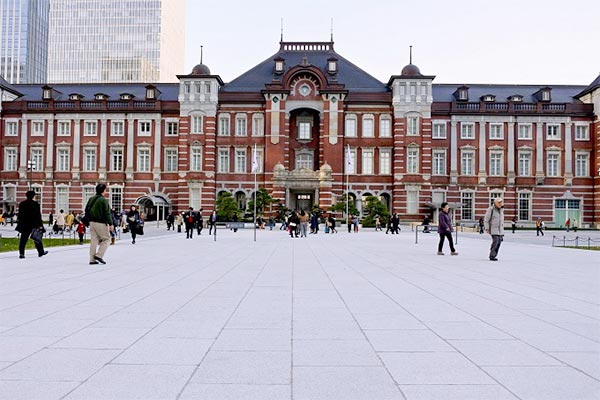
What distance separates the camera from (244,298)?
7781 millimetres

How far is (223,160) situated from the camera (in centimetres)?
5106

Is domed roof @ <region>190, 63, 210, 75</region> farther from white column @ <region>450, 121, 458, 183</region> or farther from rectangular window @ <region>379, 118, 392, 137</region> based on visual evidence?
white column @ <region>450, 121, 458, 183</region>

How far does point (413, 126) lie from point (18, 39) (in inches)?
3706

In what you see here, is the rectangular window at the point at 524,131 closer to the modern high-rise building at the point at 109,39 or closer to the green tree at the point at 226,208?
the green tree at the point at 226,208

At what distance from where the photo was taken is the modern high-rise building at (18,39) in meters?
110

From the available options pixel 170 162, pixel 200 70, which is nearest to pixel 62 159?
pixel 170 162

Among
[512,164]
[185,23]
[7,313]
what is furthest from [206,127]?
[185,23]

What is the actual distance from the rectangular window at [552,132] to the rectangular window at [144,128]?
3699 centimetres

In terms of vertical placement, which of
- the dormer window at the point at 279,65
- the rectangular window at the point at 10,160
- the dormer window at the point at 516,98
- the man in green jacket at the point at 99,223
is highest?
the dormer window at the point at 279,65

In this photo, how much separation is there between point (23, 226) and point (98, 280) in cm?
506

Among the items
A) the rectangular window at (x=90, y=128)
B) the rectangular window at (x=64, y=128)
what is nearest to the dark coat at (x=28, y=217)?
the rectangular window at (x=90, y=128)

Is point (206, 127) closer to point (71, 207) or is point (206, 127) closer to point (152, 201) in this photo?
point (152, 201)

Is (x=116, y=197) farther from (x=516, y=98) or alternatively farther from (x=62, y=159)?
(x=516, y=98)

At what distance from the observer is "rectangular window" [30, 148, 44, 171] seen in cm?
5175
